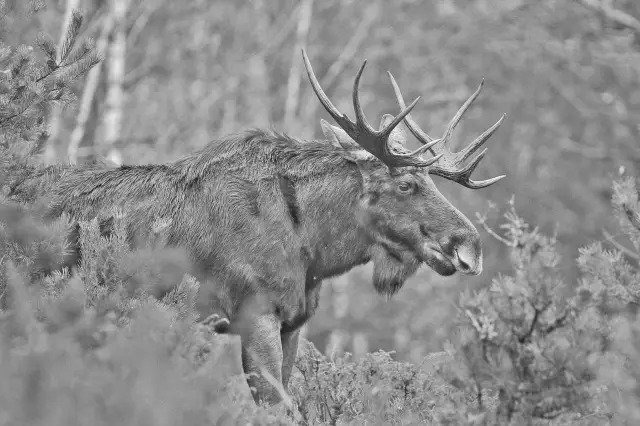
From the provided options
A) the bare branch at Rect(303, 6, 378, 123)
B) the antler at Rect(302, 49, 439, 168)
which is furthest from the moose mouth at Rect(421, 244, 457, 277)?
the bare branch at Rect(303, 6, 378, 123)

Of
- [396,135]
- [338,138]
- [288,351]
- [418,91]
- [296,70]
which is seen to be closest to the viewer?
[288,351]

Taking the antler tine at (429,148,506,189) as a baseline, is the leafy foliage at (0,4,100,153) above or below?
above

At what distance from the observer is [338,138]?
918cm

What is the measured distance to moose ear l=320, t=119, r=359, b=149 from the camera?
30.1ft

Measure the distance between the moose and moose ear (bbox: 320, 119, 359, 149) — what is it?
13 millimetres

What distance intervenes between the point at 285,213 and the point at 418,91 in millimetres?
22279

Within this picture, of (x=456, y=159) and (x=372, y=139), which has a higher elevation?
(x=372, y=139)

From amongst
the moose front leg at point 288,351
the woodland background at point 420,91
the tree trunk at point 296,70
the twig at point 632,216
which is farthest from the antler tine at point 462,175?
the tree trunk at point 296,70

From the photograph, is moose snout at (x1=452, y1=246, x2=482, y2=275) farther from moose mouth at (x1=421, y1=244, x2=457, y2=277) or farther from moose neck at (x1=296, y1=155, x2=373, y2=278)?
moose neck at (x1=296, y1=155, x2=373, y2=278)

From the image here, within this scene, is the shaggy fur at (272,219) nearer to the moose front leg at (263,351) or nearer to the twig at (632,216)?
the moose front leg at (263,351)

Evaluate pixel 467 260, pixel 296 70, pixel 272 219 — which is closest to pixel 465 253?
pixel 467 260

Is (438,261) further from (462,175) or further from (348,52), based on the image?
(348,52)

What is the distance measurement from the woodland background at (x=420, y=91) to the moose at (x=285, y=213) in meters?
14.5

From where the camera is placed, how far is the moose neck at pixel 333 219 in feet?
29.4
